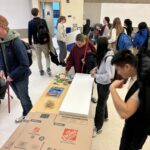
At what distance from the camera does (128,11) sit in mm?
6957

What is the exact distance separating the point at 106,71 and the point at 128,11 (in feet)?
18.8

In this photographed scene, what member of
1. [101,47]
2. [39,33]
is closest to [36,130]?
[101,47]

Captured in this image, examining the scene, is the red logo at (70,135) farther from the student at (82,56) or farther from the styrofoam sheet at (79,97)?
the student at (82,56)

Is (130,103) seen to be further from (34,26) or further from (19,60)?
(34,26)

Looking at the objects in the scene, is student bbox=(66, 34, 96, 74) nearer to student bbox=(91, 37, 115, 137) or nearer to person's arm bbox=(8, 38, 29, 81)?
student bbox=(91, 37, 115, 137)

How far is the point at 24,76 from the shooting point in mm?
2227

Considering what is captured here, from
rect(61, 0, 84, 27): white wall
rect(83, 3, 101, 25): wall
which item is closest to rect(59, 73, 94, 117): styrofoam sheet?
rect(61, 0, 84, 27): white wall

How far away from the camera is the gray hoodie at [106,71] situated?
78.3 inches

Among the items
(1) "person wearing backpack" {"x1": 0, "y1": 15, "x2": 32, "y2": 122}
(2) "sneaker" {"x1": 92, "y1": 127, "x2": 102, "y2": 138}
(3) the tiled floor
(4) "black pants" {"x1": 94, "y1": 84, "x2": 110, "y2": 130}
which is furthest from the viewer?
(2) "sneaker" {"x1": 92, "y1": 127, "x2": 102, "y2": 138}

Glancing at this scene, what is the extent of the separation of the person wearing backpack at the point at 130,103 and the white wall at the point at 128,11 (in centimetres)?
614

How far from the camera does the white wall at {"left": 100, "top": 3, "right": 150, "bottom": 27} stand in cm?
684

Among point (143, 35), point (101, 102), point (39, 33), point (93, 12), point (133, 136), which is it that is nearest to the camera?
point (133, 136)

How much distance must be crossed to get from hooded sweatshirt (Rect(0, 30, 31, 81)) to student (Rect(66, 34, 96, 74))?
82 centimetres

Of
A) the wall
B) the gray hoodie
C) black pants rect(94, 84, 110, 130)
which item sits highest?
the wall
